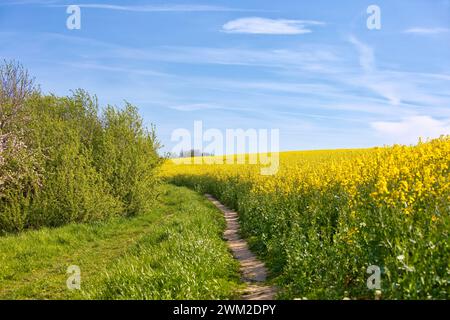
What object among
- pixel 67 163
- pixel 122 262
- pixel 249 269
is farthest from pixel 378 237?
pixel 67 163

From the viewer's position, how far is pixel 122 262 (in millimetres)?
11664

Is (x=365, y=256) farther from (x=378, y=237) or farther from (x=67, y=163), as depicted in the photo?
(x=67, y=163)

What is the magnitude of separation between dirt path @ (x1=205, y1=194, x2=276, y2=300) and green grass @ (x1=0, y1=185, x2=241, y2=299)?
0.30 metres

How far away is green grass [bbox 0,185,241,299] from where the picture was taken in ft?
29.8

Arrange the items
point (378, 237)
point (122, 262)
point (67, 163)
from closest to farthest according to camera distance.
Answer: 1. point (378, 237)
2. point (122, 262)
3. point (67, 163)

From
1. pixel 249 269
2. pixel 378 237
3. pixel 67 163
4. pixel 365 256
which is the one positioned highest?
pixel 67 163

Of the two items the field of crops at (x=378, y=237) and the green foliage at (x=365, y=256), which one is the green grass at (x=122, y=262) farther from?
the field of crops at (x=378, y=237)

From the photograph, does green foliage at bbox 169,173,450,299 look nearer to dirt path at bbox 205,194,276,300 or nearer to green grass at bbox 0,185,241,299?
dirt path at bbox 205,194,276,300

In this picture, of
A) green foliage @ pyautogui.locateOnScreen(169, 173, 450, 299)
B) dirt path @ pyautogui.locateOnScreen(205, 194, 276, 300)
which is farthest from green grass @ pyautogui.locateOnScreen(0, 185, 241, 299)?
green foliage @ pyautogui.locateOnScreen(169, 173, 450, 299)

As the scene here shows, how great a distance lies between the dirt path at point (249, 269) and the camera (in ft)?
30.8

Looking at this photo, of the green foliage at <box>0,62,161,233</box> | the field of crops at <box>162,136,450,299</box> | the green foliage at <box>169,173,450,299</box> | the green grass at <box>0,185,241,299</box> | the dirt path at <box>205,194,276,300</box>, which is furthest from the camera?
the green foliage at <box>0,62,161,233</box>

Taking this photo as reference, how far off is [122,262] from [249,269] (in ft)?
11.2

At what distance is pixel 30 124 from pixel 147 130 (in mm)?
7396
